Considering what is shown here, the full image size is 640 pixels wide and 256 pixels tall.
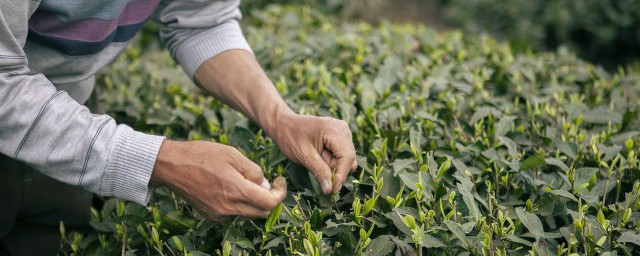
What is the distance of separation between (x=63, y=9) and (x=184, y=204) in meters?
0.66

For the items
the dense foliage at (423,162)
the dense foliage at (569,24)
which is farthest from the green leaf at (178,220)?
the dense foliage at (569,24)

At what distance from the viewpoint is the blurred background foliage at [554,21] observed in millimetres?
6008

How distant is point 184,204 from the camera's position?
1995 millimetres

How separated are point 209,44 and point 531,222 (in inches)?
47.3

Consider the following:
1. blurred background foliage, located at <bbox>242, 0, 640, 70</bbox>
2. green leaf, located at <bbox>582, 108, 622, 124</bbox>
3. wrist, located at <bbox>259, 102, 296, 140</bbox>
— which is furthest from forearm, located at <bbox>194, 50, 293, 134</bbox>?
blurred background foliage, located at <bbox>242, 0, 640, 70</bbox>

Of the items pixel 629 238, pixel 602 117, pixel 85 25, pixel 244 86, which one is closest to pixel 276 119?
pixel 244 86

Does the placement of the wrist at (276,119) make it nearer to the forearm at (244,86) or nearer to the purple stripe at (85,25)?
the forearm at (244,86)

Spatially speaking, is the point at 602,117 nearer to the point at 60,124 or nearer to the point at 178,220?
the point at 178,220

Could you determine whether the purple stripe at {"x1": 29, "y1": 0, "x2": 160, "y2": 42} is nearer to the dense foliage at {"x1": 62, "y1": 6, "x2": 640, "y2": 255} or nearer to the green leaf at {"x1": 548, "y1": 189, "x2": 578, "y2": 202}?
the dense foliage at {"x1": 62, "y1": 6, "x2": 640, "y2": 255}

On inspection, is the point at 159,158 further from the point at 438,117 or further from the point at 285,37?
the point at 285,37

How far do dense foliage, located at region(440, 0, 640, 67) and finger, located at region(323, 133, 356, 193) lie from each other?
4.40m

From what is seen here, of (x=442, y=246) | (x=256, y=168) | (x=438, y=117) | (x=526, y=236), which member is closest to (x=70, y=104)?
(x=256, y=168)

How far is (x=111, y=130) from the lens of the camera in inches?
61.9

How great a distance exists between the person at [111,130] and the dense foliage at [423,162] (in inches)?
5.2
